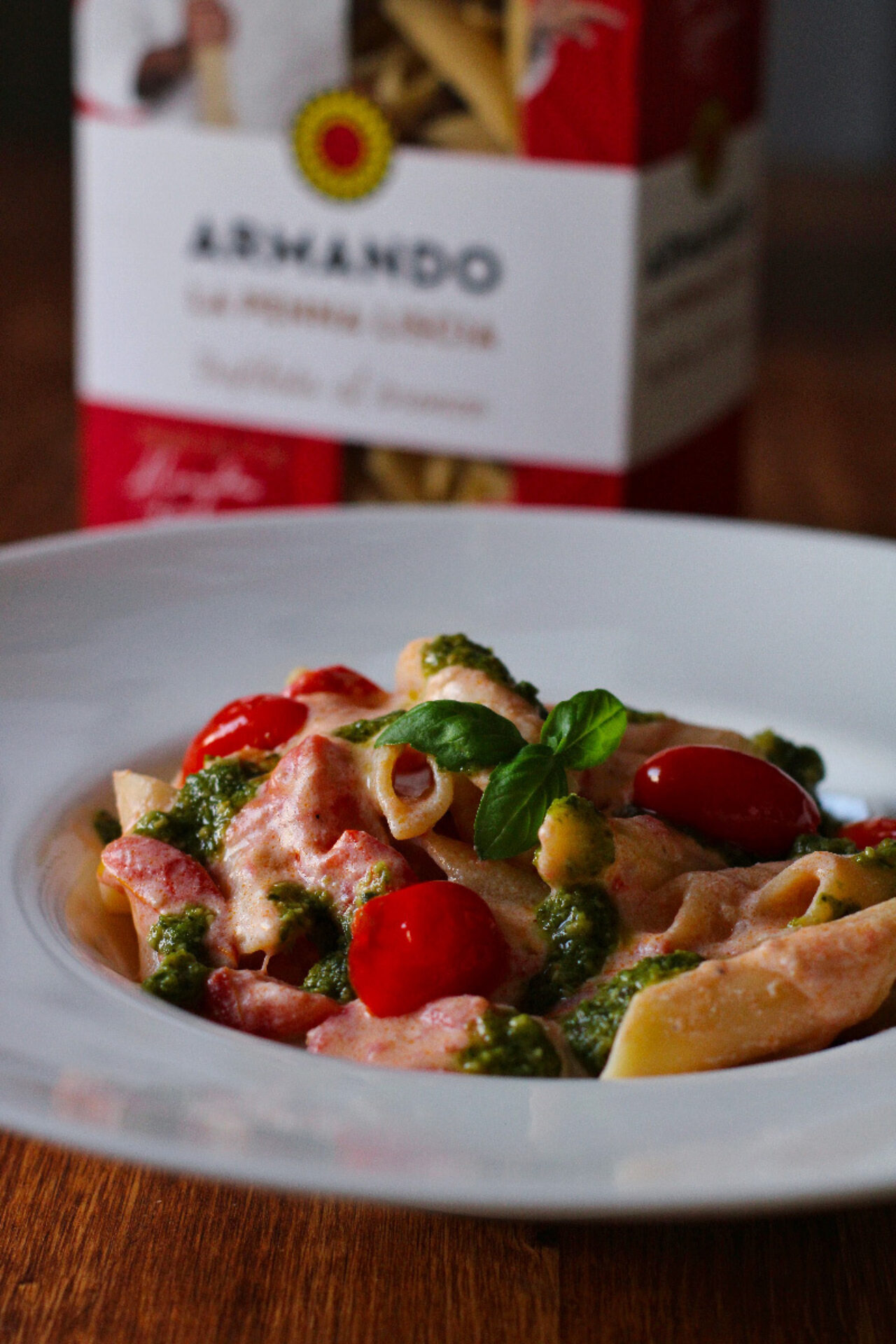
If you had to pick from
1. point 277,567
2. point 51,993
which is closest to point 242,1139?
point 51,993

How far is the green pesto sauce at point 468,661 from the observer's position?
2498 mm

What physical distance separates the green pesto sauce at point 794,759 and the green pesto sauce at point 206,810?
2.60 feet

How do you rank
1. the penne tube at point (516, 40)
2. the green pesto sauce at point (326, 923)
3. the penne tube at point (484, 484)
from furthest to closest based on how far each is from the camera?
the penne tube at point (484, 484)
the penne tube at point (516, 40)
the green pesto sauce at point (326, 923)

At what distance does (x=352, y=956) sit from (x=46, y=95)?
9942 mm

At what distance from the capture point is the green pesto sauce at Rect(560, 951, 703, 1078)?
6.46ft

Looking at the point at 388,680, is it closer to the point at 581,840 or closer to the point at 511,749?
the point at 511,749

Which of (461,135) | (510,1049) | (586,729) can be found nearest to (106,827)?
(586,729)

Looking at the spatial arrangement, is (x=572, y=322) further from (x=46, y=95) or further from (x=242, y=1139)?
(x=46, y=95)

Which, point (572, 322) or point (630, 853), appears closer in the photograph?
point (630, 853)

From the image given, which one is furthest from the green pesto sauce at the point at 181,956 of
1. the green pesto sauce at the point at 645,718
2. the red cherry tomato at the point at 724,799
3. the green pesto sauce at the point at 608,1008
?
the green pesto sauce at the point at 645,718

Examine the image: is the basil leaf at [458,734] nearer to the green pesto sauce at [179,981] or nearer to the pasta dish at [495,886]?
the pasta dish at [495,886]

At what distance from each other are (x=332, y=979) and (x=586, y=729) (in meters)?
0.46

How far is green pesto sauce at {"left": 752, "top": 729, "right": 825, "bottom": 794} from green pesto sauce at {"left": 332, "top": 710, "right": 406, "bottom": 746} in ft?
2.00

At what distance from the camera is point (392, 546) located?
3398 mm
